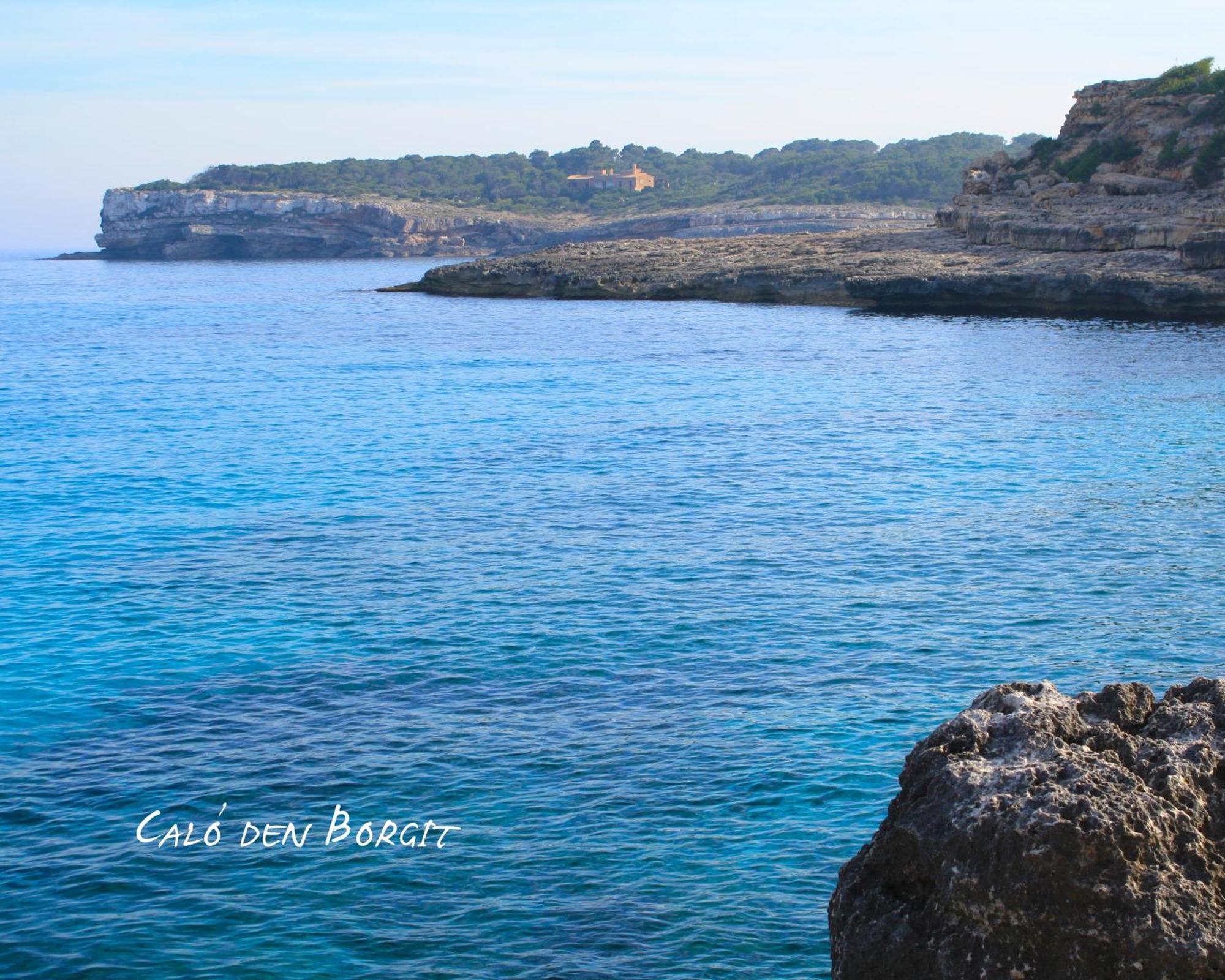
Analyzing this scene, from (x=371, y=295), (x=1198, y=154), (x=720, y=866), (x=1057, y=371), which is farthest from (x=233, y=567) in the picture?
(x=371, y=295)

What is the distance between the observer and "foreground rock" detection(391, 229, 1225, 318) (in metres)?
58.9

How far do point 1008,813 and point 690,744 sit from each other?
747 centimetres

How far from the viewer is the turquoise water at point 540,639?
34.7 ft

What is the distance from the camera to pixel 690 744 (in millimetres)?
13766

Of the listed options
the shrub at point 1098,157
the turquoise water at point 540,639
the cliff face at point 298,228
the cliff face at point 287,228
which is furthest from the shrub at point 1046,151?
the cliff face at point 287,228

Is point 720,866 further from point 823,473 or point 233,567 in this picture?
point 823,473

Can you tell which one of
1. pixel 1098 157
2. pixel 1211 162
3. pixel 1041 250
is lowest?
pixel 1041 250

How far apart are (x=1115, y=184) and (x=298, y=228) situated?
396ft

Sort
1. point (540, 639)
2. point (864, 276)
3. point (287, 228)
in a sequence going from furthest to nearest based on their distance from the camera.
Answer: point (287, 228), point (864, 276), point (540, 639)

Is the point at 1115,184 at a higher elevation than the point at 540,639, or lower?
higher

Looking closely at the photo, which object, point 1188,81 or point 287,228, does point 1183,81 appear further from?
point 287,228

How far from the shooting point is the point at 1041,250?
6694 cm

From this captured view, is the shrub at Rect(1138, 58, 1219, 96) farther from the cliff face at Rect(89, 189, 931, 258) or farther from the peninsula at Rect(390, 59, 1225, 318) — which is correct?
the cliff face at Rect(89, 189, 931, 258)

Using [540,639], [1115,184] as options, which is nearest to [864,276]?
[1115,184]
